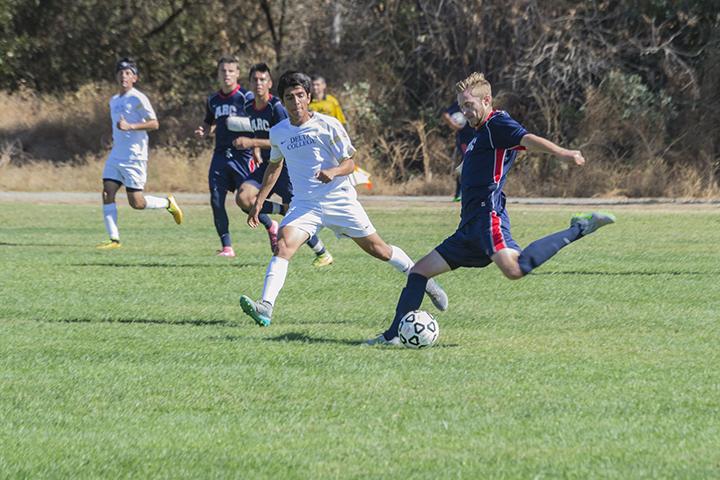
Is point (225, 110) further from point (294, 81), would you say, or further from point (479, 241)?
point (479, 241)

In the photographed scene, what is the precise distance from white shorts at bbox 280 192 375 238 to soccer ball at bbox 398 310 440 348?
1.51 meters

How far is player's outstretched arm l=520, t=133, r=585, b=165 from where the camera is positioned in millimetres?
7657

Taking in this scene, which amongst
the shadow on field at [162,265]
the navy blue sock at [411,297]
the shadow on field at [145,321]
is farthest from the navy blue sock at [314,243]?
the navy blue sock at [411,297]

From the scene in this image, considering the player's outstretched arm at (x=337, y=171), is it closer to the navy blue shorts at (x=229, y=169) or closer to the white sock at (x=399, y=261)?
the white sock at (x=399, y=261)

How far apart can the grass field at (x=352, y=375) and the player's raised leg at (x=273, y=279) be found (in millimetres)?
124

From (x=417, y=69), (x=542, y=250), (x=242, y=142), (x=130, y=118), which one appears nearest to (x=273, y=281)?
(x=542, y=250)

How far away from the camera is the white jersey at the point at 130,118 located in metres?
15.6

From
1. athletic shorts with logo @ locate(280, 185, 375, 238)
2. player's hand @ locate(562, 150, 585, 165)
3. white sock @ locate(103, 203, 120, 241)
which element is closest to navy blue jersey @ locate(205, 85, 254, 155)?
white sock @ locate(103, 203, 120, 241)

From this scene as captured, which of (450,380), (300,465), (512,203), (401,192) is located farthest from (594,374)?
(401,192)

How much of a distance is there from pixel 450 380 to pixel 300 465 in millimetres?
1847

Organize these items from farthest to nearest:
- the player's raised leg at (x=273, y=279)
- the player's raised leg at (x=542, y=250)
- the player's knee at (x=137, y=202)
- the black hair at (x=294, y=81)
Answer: the player's knee at (x=137, y=202)
the black hair at (x=294, y=81)
the player's raised leg at (x=273, y=279)
the player's raised leg at (x=542, y=250)

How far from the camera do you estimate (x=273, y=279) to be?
9.03 m

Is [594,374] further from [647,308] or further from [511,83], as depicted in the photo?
[511,83]

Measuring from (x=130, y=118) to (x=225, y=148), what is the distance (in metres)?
1.99
